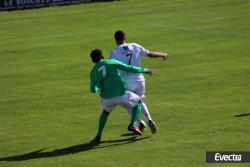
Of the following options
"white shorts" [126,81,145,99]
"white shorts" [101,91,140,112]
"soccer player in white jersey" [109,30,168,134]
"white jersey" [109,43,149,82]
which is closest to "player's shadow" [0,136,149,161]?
"white shorts" [101,91,140,112]

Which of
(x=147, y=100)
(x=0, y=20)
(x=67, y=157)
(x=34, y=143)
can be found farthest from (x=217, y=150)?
(x=0, y=20)

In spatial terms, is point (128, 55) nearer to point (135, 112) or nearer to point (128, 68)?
point (128, 68)

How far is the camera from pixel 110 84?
14930 mm

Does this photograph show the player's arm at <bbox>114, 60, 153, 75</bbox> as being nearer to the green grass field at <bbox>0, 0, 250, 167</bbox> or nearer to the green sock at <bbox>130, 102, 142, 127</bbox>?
the green sock at <bbox>130, 102, 142, 127</bbox>

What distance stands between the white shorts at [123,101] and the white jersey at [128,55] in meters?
0.62

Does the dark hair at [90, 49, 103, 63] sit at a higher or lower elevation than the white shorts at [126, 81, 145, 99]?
higher

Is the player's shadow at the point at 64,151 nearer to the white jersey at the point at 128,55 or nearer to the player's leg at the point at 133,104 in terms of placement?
the player's leg at the point at 133,104

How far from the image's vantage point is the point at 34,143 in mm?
15422

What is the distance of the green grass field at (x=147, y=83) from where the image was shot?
1438cm

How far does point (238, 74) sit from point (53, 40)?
35.4 feet

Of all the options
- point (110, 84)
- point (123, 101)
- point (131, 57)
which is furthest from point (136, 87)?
point (110, 84)

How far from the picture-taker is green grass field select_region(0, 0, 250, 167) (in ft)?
47.2

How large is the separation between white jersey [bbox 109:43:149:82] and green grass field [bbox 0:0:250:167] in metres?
1.32

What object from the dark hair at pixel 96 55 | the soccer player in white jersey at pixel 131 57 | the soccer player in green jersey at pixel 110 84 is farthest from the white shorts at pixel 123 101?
the dark hair at pixel 96 55
